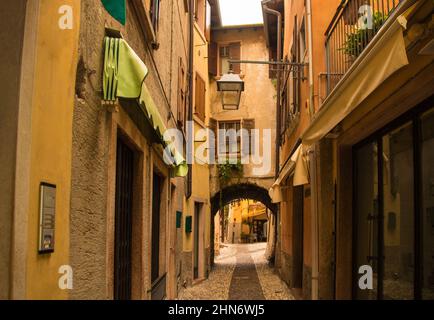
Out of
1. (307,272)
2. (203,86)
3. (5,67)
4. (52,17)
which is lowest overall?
(307,272)

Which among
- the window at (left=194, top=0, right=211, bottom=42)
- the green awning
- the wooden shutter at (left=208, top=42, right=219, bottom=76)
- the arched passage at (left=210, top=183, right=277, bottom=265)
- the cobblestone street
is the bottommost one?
the cobblestone street

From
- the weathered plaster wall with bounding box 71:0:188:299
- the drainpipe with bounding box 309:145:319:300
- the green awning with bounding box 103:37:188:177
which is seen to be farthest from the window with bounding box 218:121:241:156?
the green awning with bounding box 103:37:188:177

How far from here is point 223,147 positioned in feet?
63.7

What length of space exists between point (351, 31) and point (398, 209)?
2.50 metres

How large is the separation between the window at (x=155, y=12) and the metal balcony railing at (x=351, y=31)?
2.65m

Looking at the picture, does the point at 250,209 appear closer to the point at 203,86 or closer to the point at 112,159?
the point at 203,86

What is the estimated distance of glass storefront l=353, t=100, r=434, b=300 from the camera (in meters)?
4.61

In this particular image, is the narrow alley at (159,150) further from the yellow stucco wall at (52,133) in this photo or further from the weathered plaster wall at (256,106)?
the weathered plaster wall at (256,106)

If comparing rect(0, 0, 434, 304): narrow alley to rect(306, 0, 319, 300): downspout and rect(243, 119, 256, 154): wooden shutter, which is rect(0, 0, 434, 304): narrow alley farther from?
rect(243, 119, 256, 154): wooden shutter

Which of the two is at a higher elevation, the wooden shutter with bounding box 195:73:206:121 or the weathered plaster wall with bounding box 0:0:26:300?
the wooden shutter with bounding box 195:73:206:121

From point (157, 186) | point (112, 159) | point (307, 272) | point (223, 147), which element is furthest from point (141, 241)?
point (223, 147)

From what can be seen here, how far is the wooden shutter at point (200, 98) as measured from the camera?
16.1m

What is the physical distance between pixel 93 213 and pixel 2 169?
1.51 meters

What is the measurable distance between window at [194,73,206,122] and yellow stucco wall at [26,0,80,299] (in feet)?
40.8
